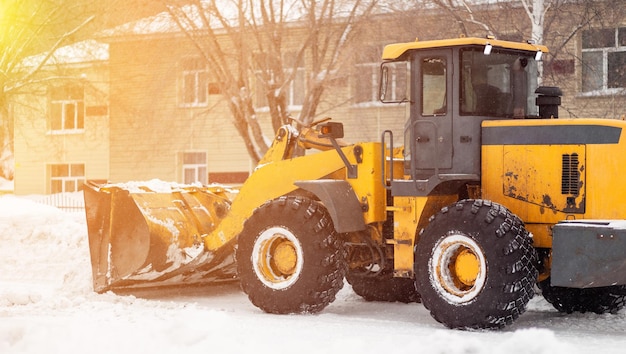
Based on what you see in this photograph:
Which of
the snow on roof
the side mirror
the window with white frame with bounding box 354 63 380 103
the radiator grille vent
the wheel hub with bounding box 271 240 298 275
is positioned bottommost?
the wheel hub with bounding box 271 240 298 275

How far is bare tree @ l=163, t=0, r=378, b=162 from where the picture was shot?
19359mm

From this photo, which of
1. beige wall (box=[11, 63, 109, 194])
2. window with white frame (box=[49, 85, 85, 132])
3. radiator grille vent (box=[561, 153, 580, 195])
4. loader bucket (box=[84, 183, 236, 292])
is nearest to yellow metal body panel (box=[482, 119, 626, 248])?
radiator grille vent (box=[561, 153, 580, 195])

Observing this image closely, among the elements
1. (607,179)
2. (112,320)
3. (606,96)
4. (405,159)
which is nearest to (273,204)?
(405,159)

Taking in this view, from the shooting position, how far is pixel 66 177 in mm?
35531

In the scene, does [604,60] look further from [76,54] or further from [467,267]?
[76,54]

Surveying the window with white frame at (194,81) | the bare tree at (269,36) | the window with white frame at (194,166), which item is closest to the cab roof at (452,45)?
the bare tree at (269,36)

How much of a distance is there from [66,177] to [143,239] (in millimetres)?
24926

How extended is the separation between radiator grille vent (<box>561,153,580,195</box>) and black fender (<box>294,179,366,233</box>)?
7.03 ft

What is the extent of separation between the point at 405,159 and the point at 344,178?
72cm

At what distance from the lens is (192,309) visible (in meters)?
10.4

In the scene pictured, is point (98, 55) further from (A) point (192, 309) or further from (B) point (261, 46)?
(A) point (192, 309)

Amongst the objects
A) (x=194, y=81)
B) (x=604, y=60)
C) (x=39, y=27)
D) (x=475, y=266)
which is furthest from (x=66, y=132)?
(x=475, y=266)

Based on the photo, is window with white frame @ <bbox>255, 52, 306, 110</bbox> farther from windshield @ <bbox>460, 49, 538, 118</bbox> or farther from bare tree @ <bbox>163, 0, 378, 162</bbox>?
windshield @ <bbox>460, 49, 538, 118</bbox>

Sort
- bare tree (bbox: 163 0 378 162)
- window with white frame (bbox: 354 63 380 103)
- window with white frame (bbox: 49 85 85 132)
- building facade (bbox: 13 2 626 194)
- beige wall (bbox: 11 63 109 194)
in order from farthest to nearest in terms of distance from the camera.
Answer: window with white frame (bbox: 49 85 85 132) < beige wall (bbox: 11 63 109 194) < window with white frame (bbox: 354 63 380 103) < bare tree (bbox: 163 0 378 162) < building facade (bbox: 13 2 626 194)
